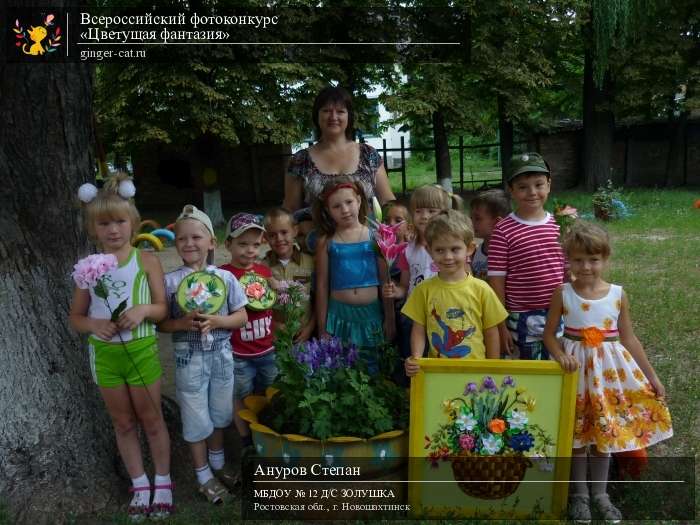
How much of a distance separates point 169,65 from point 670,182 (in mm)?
14656

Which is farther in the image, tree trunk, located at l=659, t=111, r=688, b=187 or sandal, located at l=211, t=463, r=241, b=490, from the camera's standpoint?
tree trunk, located at l=659, t=111, r=688, b=187

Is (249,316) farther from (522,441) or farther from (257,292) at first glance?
(522,441)

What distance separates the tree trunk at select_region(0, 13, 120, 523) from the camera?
2975 mm

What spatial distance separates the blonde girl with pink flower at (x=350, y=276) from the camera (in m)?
3.30

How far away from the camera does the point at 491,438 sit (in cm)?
273

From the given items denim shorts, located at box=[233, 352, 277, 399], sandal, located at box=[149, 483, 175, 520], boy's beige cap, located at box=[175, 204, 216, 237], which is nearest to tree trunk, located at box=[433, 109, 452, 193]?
denim shorts, located at box=[233, 352, 277, 399]

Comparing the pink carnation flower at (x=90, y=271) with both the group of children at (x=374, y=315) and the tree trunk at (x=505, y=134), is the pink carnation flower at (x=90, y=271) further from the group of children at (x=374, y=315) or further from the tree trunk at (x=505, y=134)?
the tree trunk at (x=505, y=134)

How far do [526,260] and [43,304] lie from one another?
232cm

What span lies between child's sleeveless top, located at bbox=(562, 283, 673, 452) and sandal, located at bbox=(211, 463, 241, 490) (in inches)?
67.5

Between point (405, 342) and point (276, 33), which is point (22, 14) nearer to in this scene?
point (405, 342)

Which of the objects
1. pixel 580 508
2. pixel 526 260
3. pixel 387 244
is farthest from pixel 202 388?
pixel 580 508

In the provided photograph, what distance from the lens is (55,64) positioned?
10.0ft

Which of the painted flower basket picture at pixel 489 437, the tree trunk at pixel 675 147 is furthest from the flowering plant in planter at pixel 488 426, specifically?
the tree trunk at pixel 675 147

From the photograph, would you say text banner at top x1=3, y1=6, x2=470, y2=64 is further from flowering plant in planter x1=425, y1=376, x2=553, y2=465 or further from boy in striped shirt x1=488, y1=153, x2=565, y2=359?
flowering plant in planter x1=425, y1=376, x2=553, y2=465
